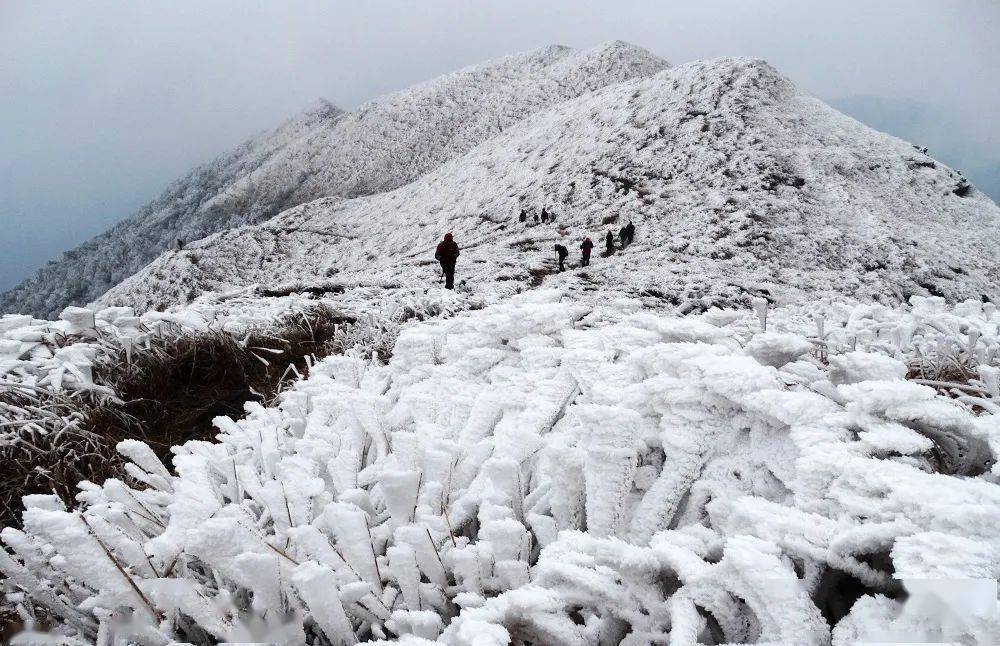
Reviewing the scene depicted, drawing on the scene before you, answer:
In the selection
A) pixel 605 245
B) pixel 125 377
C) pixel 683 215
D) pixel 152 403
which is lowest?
pixel 605 245

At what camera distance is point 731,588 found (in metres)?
0.93

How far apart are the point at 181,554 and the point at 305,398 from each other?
1.09m

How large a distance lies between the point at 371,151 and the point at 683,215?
33118 mm

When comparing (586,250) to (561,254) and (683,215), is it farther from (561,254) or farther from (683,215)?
(683,215)

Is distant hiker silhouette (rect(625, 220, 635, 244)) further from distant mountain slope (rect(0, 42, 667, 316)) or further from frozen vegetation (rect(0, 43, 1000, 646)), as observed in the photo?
distant mountain slope (rect(0, 42, 667, 316))

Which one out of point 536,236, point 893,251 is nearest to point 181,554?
point 536,236

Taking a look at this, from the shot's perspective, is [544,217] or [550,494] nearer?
[550,494]

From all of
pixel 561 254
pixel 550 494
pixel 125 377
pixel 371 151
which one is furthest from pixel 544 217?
pixel 371 151

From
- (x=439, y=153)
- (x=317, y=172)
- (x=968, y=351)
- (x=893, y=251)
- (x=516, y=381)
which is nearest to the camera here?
(x=516, y=381)

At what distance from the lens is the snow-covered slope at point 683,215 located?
13969mm

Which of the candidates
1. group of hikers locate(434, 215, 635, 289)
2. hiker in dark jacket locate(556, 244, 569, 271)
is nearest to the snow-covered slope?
group of hikers locate(434, 215, 635, 289)

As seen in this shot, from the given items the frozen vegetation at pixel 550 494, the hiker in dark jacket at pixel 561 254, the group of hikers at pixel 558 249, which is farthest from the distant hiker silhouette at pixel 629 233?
the frozen vegetation at pixel 550 494

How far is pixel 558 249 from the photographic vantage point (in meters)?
14.2

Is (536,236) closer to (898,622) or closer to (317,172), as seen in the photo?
(898,622)
